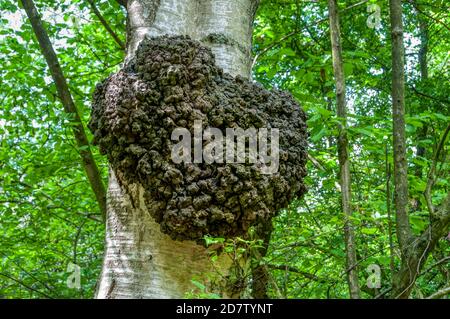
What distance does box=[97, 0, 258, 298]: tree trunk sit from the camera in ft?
6.20

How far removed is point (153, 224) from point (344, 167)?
1311 mm

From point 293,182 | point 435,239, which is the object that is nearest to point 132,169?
point 293,182

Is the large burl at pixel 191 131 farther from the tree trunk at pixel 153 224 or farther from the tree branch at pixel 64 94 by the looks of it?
the tree branch at pixel 64 94

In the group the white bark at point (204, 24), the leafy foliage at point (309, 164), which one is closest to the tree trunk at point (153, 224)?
the white bark at point (204, 24)

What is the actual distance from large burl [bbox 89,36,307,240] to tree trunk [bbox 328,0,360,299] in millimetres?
700

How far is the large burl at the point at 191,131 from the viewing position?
1.84 m

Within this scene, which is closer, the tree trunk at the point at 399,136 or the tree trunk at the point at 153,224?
the tree trunk at the point at 153,224

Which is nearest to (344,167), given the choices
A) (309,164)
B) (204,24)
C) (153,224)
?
(204,24)

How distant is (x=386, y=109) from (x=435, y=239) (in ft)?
16.7

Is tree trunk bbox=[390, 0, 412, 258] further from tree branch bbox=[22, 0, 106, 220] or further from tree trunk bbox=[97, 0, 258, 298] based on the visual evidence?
tree branch bbox=[22, 0, 106, 220]

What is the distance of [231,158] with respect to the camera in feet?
6.14

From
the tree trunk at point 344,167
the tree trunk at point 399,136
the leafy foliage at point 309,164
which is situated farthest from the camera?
the leafy foliage at point 309,164

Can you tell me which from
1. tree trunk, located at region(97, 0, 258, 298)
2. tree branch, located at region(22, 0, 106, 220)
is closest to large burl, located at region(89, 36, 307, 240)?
tree trunk, located at region(97, 0, 258, 298)

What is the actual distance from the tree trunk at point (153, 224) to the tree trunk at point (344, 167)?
2.68 feet
